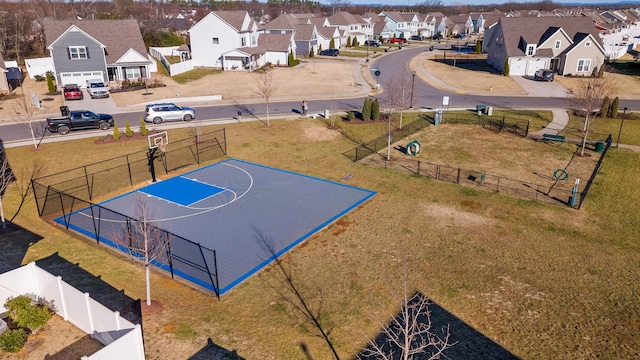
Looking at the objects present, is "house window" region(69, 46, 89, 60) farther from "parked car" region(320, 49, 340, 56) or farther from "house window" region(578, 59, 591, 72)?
"house window" region(578, 59, 591, 72)

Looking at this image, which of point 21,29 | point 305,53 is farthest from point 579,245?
point 21,29

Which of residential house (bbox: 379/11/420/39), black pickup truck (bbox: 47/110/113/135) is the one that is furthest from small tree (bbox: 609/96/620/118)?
residential house (bbox: 379/11/420/39)

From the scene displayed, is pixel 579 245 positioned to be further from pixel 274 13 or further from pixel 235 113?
pixel 274 13

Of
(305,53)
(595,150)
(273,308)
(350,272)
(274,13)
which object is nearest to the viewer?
(273,308)

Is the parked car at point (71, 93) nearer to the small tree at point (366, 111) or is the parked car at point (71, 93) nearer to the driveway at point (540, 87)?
the small tree at point (366, 111)

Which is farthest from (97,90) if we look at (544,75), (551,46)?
(551,46)

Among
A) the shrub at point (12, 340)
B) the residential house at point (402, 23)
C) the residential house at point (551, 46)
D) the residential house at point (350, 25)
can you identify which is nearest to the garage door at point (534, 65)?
the residential house at point (551, 46)

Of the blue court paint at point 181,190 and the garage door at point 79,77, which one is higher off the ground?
the garage door at point 79,77
